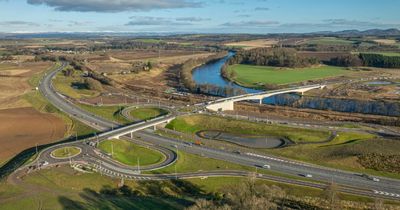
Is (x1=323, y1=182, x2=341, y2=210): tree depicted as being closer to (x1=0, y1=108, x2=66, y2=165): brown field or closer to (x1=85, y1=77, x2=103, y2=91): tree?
(x1=0, y1=108, x2=66, y2=165): brown field

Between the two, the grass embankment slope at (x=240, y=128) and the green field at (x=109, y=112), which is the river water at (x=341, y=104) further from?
the green field at (x=109, y=112)

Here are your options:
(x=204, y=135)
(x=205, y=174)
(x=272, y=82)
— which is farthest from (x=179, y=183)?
(x=272, y=82)

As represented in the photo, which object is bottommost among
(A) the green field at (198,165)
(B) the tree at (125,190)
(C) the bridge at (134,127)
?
(B) the tree at (125,190)

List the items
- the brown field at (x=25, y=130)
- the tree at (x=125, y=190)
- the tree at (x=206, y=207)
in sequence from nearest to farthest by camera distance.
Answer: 1. the tree at (x=206, y=207)
2. the tree at (x=125, y=190)
3. the brown field at (x=25, y=130)

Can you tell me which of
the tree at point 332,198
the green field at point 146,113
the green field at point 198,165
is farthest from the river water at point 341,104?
the tree at point 332,198

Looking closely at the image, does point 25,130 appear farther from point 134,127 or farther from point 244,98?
point 244,98

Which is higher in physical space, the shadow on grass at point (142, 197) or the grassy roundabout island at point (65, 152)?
the grassy roundabout island at point (65, 152)
